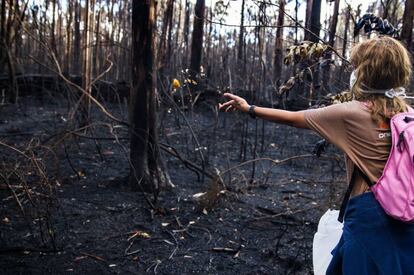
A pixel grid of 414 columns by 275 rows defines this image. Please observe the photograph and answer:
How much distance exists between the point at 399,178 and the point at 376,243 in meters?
0.28

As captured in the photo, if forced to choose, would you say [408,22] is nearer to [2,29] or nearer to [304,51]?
[304,51]

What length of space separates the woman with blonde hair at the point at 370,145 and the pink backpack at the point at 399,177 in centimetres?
6

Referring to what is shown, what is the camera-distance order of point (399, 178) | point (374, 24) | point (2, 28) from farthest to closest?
point (2, 28)
point (374, 24)
point (399, 178)

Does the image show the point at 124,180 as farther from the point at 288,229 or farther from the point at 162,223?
the point at 288,229

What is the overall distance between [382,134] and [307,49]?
44.8 inches

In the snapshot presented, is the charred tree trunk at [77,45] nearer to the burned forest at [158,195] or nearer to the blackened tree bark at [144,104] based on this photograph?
the burned forest at [158,195]

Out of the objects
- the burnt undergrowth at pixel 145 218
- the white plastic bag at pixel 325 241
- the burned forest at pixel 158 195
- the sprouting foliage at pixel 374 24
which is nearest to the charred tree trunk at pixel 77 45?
the burned forest at pixel 158 195

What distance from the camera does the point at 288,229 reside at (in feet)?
15.8

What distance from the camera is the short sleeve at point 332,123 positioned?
2.00 meters

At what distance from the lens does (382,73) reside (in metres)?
1.97

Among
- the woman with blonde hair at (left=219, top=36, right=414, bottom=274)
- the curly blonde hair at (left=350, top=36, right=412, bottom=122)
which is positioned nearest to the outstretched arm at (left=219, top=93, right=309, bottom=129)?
the woman with blonde hair at (left=219, top=36, right=414, bottom=274)

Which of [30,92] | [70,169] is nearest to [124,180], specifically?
[70,169]

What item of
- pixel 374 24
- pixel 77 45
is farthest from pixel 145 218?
pixel 77 45

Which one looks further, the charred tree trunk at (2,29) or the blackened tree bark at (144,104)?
the charred tree trunk at (2,29)
